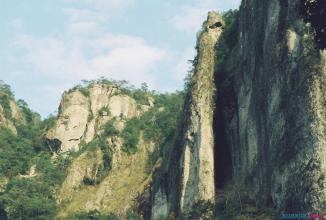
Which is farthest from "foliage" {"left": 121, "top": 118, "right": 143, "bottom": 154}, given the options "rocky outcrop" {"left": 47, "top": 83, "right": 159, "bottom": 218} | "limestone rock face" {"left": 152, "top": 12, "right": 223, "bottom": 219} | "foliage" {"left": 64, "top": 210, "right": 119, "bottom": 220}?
"limestone rock face" {"left": 152, "top": 12, "right": 223, "bottom": 219}

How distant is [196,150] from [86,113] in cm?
5435

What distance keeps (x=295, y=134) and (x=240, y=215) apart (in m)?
7.36

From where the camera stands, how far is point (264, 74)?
139ft

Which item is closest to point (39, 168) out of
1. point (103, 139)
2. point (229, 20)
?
point (103, 139)

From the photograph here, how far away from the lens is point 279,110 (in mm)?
38531

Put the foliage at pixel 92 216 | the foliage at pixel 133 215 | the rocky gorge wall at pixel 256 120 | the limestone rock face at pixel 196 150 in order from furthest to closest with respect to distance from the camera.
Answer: the foliage at pixel 92 216, the foliage at pixel 133 215, the limestone rock face at pixel 196 150, the rocky gorge wall at pixel 256 120

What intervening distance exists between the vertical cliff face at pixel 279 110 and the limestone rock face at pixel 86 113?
52.4 meters

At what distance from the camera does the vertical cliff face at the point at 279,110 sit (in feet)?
111

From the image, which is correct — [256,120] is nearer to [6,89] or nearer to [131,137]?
[131,137]

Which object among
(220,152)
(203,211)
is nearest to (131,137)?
(220,152)

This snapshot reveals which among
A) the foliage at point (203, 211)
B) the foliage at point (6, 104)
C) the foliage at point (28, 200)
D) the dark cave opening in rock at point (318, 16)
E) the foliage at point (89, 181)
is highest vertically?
the foliage at point (6, 104)

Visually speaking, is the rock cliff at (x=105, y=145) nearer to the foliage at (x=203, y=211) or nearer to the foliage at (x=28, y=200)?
the foliage at (x=28, y=200)

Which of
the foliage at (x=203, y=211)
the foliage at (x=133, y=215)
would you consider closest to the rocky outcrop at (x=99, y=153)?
the foliage at (x=133, y=215)

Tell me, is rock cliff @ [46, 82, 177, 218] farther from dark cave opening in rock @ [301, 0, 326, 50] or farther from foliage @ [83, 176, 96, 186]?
dark cave opening in rock @ [301, 0, 326, 50]
